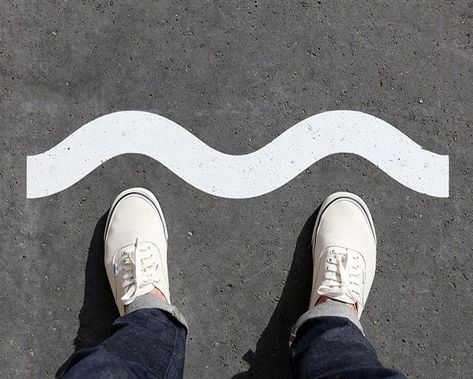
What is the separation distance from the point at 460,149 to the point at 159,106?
5.11ft

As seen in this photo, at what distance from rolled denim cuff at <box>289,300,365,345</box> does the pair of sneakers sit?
0.26 ft

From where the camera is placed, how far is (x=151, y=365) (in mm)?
2080

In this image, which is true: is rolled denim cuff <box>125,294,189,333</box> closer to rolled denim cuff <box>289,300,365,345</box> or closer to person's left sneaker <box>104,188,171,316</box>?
person's left sneaker <box>104,188,171,316</box>

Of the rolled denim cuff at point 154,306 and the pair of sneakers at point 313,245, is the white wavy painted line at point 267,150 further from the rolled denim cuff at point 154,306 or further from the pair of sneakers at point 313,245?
the rolled denim cuff at point 154,306

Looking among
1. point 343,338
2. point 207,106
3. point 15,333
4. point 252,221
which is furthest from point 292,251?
point 15,333

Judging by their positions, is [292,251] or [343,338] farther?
[292,251]

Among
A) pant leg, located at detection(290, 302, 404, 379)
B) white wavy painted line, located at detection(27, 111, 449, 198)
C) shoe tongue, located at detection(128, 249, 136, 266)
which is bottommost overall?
pant leg, located at detection(290, 302, 404, 379)

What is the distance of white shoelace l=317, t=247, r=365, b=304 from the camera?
8.14 feet

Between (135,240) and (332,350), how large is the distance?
3.65 ft

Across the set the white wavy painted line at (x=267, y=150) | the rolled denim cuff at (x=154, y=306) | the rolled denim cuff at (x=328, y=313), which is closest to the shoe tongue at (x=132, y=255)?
the rolled denim cuff at (x=154, y=306)

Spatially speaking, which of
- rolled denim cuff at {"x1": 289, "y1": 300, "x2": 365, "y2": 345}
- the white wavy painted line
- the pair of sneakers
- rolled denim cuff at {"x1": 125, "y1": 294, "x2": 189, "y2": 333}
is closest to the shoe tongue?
the pair of sneakers

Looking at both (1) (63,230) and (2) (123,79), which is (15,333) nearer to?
(1) (63,230)

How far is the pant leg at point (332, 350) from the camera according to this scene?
1.98 m

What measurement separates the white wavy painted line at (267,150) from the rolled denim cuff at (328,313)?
2.08 feet
